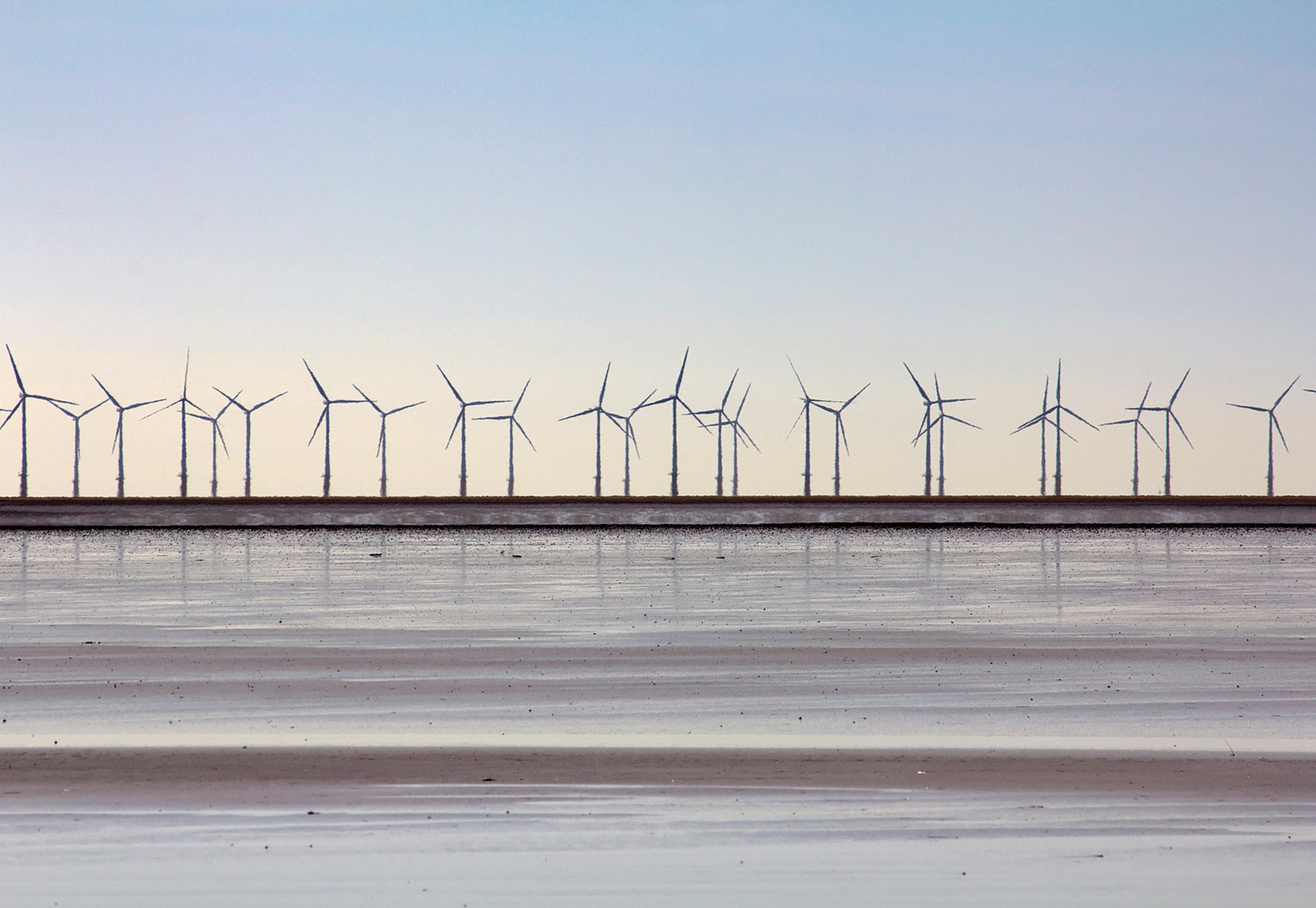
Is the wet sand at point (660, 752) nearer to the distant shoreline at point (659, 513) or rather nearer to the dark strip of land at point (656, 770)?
the dark strip of land at point (656, 770)

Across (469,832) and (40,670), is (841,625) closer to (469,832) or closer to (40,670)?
(40,670)

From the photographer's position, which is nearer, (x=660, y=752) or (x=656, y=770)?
(x=656, y=770)

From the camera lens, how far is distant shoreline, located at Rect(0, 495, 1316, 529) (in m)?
106

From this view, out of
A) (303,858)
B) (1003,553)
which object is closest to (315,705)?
(303,858)

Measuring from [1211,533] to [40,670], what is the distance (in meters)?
81.9

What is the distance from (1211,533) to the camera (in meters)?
91.0

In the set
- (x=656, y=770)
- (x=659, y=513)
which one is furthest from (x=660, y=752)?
(x=659, y=513)

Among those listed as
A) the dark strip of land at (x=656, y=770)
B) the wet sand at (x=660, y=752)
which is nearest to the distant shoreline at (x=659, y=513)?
the wet sand at (x=660, y=752)

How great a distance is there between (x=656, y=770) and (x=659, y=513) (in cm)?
9672

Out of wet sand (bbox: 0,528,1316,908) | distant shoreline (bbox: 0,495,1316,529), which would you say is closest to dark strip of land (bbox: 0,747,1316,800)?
wet sand (bbox: 0,528,1316,908)

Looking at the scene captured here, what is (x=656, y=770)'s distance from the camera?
13.2m

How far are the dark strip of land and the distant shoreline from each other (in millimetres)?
89144

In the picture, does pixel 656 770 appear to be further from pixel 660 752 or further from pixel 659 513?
pixel 659 513

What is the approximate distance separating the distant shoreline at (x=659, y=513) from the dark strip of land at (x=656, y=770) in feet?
292
